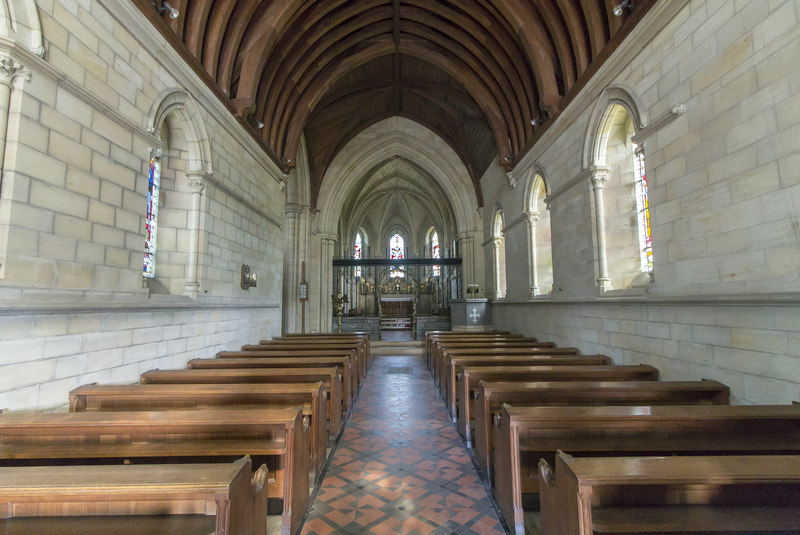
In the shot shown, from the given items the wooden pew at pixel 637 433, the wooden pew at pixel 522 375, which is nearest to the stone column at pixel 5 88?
the wooden pew at pixel 637 433

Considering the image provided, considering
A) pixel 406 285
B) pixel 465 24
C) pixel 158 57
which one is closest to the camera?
pixel 158 57

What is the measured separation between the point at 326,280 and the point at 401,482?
10.2 metres

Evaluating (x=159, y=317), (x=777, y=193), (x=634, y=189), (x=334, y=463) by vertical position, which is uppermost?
(x=634, y=189)

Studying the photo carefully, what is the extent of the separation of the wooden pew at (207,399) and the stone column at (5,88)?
1.78m

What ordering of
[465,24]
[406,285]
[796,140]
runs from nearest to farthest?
[796,140] < [465,24] < [406,285]

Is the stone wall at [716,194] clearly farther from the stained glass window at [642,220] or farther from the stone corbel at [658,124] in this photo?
the stained glass window at [642,220]

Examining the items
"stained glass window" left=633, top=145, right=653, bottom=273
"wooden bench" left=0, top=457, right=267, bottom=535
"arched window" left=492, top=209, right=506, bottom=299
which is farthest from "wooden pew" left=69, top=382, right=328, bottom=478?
"arched window" left=492, top=209, right=506, bottom=299

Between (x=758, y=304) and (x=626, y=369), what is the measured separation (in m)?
1.36

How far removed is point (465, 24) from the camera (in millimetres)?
7691

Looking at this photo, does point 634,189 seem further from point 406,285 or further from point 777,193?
point 406,285

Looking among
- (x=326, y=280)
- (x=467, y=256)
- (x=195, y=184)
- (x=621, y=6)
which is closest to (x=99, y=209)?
(x=195, y=184)

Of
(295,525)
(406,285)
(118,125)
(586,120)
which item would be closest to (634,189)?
(586,120)

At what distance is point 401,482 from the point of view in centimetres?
289

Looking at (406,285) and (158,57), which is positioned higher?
(158,57)
